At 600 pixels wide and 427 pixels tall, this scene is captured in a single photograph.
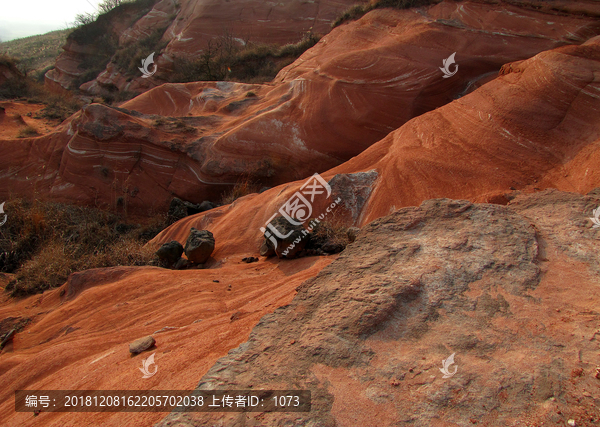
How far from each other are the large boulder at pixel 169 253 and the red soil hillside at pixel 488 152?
1.89ft

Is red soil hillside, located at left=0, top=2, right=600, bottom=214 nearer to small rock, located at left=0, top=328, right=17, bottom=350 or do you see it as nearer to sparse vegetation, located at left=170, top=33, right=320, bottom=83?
sparse vegetation, located at left=170, top=33, right=320, bottom=83

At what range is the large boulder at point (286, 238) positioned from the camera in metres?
3.66

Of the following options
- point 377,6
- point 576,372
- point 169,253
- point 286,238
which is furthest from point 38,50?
point 576,372

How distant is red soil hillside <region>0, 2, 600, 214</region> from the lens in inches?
297

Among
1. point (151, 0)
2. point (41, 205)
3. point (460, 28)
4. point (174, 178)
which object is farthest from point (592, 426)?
point (151, 0)

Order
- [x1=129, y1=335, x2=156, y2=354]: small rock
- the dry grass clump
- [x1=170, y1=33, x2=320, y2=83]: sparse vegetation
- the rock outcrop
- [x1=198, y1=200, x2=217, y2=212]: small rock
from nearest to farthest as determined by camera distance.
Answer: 1. [x1=129, y1=335, x2=156, y2=354]: small rock
2. [x1=198, y1=200, x2=217, y2=212]: small rock
3. the dry grass clump
4. [x1=170, y1=33, x2=320, y2=83]: sparse vegetation
5. the rock outcrop

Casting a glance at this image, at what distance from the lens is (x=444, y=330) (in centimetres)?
171

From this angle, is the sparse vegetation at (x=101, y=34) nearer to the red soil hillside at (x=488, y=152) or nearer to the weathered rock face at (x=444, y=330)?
the red soil hillside at (x=488, y=152)

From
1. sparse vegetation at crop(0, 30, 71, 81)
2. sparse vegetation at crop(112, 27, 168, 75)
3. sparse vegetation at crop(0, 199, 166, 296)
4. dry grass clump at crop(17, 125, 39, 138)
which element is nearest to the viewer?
sparse vegetation at crop(0, 199, 166, 296)

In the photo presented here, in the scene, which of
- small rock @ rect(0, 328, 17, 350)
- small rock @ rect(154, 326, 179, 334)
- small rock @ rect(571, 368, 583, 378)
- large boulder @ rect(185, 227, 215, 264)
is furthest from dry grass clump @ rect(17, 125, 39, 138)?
small rock @ rect(571, 368, 583, 378)

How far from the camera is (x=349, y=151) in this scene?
24.9 feet

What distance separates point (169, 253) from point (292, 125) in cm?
429

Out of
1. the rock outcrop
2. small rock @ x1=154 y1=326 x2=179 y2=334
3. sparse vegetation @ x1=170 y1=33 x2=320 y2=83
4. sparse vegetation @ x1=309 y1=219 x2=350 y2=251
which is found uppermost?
the rock outcrop

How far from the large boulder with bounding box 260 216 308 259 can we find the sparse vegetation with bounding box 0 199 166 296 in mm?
1947
